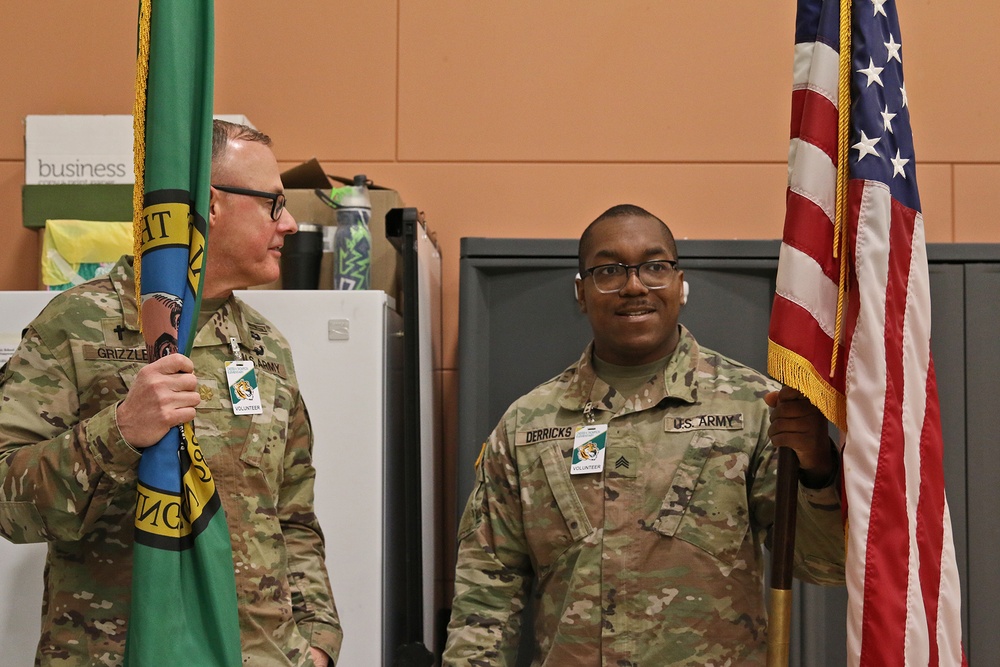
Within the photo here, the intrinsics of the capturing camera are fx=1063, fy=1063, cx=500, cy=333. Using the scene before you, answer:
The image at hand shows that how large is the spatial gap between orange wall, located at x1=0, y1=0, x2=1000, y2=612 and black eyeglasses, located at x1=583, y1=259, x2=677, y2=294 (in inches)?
50.9

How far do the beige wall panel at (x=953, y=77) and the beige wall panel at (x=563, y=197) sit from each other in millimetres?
541

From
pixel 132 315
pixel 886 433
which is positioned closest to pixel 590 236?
pixel 886 433

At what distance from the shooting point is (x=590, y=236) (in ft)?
7.86

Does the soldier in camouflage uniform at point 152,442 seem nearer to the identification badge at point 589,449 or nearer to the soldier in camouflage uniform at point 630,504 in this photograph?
the soldier in camouflage uniform at point 630,504

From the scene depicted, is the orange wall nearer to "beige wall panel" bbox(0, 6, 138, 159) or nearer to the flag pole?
"beige wall panel" bbox(0, 6, 138, 159)

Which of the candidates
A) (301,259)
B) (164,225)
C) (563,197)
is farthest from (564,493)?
(563,197)

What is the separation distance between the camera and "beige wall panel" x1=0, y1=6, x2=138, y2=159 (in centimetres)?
364

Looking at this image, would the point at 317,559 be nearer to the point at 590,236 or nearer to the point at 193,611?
the point at 193,611

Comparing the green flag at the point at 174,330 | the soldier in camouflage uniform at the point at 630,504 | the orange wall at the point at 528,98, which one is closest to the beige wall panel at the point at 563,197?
the orange wall at the point at 528,98

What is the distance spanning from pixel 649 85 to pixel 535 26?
44 centimetres

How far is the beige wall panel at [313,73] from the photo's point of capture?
12.0ft

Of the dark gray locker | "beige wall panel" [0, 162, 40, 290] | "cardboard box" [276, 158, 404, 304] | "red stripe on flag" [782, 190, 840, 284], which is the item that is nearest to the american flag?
"red stripe on flag" [782, 190, 840, 284]

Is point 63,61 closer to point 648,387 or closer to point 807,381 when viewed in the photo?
point 648,387

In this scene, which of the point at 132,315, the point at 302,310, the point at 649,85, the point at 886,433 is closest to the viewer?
the point at 886,433
